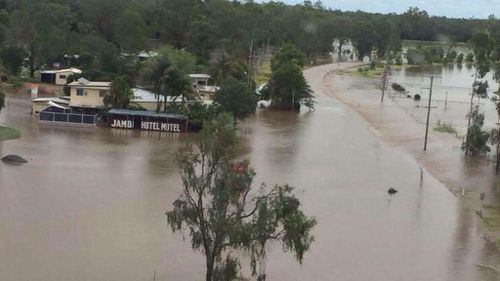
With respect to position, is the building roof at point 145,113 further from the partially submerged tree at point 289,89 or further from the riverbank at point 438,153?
the partially submerged tree at point 289,89

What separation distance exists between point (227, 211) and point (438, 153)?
21.5m

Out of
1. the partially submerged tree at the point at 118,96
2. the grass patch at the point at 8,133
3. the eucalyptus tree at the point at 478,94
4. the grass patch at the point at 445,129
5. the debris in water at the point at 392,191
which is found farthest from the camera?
the grass patch at the point at 445,129

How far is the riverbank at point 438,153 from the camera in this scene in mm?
23703

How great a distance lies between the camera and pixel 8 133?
1188 inches

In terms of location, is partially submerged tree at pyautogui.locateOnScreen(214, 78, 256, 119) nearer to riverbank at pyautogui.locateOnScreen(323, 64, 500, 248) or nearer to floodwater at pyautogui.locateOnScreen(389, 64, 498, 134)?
riverbank at pyautogui.locateOnScreen(323, 64, 500, 248)

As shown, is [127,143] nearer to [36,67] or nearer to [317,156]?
[317,156]

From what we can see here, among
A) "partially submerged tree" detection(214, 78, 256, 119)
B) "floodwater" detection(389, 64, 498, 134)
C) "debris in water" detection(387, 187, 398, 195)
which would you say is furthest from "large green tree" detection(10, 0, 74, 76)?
"debris in water" detection(387, 187, 398, 195)

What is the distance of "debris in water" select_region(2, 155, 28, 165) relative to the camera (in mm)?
24984

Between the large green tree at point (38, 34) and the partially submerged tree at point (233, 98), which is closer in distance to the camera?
the partially submerged tree at point (233, 98)

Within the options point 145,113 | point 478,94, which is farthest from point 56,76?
point 478,94

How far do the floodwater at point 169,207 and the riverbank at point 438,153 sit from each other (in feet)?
1.88

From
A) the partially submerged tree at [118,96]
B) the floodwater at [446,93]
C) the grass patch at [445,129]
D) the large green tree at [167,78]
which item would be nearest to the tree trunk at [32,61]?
the partially submerged tree at [118,96]

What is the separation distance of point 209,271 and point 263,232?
131 centimetres

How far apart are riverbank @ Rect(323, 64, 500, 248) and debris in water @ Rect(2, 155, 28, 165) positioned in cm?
1428
